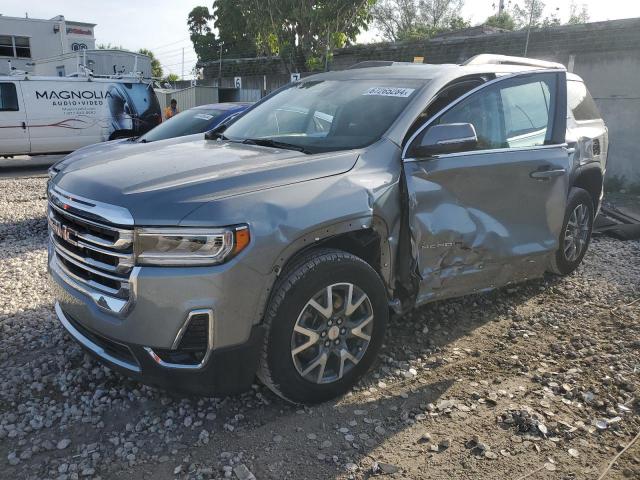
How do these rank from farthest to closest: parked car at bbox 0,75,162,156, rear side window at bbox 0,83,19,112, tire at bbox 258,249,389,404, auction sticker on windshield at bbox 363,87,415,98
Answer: parked car at bbox 0,75,162,156
rear side window at bbox 0,83,19,112
auction sticker on windshield at bbox 363,87,415,98
tire at bbox 258,249,389,404

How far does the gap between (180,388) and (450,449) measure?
1.41m

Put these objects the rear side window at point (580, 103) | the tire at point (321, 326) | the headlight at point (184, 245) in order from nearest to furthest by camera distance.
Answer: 1. the headlight at point (184, 245)
2. the tire at point (321, 326)
3. the rear side window at point (580, 103)

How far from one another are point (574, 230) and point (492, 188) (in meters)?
1.73

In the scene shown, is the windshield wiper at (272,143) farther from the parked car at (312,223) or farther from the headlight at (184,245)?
the headlight at (184,245)

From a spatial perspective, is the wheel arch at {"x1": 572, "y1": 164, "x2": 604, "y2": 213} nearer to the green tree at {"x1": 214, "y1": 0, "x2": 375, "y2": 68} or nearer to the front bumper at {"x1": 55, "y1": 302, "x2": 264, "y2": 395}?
the front bumper at {"x1": 55, "y1": 302, "x2": 264, "y2": 395}

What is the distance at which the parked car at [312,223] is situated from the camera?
2.62m

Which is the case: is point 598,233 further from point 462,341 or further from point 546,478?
point 546,478

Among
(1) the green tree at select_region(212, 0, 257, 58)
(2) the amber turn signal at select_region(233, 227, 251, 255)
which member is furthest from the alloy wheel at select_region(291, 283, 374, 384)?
(1) the green tree at select_region(212, 0, 257, 58)

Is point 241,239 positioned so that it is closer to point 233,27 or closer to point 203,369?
point 203,369

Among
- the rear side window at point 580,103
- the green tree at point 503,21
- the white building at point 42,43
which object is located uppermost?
the green tree at point 503,21

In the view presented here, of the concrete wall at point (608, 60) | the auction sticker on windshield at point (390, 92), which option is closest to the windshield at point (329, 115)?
the auction sticker on windshield at point (390, 92)

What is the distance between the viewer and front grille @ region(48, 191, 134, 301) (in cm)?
264

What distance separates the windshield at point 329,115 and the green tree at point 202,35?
40.8 metres

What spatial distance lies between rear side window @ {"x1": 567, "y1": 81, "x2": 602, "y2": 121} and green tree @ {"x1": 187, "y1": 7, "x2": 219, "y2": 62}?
40385 mm
